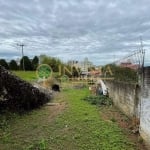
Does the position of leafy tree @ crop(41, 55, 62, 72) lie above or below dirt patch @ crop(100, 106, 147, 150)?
above

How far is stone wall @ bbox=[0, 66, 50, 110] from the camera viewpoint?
7867 mm

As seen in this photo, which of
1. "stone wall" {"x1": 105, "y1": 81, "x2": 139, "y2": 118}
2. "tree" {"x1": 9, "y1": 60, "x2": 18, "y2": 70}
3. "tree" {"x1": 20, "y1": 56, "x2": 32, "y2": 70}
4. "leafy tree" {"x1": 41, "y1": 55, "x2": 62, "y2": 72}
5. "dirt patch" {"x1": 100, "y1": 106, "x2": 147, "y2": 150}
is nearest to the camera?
"dirt patch" {"x1": 100, "y1": 106, "x2": 147, "y2": 150}

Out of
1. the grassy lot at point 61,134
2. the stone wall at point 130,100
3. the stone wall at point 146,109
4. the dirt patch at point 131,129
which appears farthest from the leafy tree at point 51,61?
the stone wall at point 146,109

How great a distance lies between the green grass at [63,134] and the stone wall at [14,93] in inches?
36.3

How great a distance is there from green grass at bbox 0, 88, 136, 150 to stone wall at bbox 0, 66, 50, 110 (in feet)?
3.02

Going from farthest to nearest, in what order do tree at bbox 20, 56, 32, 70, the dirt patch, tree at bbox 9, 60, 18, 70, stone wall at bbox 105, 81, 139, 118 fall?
tree at bbox 20, 56, 32, 70 → tree at bbox 9, 60, 18, 70 → stone wall at bbox 105, 81, 139, 118 → the dirt patch

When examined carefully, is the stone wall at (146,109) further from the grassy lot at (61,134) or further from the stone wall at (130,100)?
the stone wall at (130,100)

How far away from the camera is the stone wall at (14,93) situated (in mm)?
7867

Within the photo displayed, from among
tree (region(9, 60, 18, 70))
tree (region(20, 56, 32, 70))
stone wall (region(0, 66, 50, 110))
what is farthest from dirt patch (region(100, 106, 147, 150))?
tree (region(9, 60, 18, 70))

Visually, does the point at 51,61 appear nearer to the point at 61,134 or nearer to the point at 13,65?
the point at 13,65

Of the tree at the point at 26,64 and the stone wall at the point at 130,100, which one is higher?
the tree at the point at 26,64

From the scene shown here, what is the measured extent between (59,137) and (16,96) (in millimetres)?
3670

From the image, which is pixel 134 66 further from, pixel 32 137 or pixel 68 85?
pixel 68 85

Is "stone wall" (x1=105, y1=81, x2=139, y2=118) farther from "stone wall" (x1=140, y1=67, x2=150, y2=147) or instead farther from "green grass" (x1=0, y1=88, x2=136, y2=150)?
"stone wall" (x1=140, y1=67, x2=150, y2=147)
